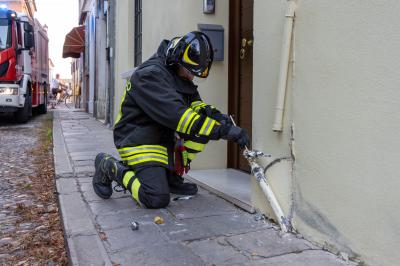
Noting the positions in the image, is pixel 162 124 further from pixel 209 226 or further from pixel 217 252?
pixel 217 252

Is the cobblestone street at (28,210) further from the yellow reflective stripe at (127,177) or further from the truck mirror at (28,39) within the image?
the truck mirror at (28,39)

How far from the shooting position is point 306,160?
9.59ft

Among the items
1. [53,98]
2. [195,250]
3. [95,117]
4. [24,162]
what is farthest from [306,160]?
[53,98]

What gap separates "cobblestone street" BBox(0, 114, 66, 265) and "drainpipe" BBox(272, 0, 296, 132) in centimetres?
171

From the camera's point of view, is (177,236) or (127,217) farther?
(127,217)

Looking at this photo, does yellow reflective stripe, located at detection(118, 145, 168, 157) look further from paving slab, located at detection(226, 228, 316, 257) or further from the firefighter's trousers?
paving slab, located at detection(226, 228, 316, 257)

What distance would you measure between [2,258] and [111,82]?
8.35m

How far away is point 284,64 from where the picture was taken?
9.97 feet

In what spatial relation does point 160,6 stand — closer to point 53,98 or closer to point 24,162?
point 24,162

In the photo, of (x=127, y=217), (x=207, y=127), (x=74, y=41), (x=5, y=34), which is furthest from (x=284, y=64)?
(x=74, y=41)

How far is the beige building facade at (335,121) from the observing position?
2322 millimetres

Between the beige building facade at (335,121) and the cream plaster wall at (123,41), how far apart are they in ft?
19.1

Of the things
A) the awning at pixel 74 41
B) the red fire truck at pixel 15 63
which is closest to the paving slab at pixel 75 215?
the red fire truck at pixel 15 63

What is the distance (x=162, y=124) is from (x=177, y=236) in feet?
3.06
